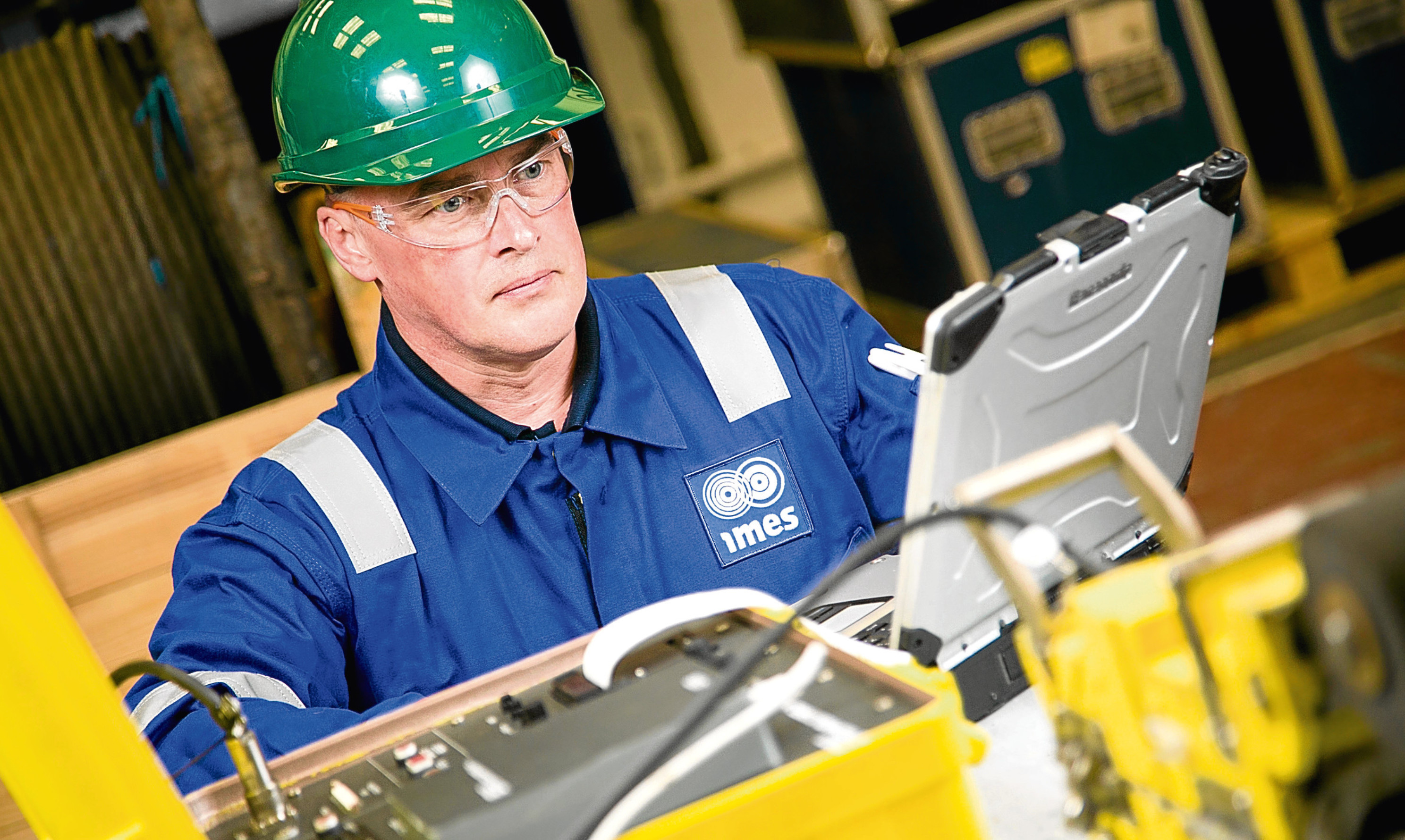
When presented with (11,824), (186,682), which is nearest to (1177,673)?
(186,682)

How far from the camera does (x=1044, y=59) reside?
386 cm

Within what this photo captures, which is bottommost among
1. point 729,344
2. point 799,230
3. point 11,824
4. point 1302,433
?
point 1302,433

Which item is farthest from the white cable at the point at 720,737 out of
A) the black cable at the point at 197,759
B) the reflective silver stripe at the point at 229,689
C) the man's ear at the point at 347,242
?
the man's ear at the point at 347,242

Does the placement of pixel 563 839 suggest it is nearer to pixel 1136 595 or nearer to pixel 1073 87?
pixel 1136 595

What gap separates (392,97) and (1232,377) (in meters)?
3.12

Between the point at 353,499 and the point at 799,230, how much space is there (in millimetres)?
2574

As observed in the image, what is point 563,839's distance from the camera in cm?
84

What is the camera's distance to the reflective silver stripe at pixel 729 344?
1.95 meters

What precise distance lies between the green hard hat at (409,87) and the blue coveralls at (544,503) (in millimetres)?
353

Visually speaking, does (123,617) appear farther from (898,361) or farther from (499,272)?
(898,361)

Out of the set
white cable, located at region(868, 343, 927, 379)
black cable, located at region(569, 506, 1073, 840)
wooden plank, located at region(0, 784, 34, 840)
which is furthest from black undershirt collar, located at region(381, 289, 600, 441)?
wooden plank, located at region(0, 784, 34, 840)

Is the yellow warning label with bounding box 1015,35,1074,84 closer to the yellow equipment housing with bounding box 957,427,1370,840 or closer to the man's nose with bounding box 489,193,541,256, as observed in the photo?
the man's nose with bounding box 489,193,541,256

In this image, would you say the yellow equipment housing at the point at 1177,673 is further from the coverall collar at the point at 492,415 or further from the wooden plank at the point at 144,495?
the wooden plank at the point at 144,495

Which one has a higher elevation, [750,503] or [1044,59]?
[1044,59]
